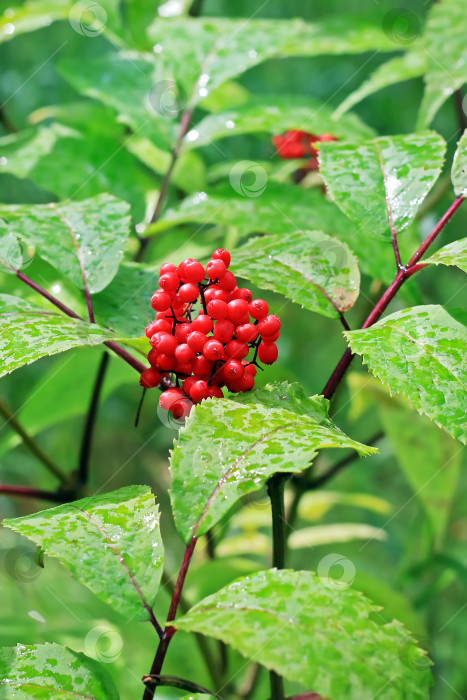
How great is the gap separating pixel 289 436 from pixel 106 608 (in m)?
1.37

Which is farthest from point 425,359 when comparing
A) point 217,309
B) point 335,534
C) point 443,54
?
point 335,534


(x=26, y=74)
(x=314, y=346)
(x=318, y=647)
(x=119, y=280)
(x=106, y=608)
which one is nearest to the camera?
(x=318, y=647)

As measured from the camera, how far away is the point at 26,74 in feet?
9.43

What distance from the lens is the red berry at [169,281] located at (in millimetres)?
701

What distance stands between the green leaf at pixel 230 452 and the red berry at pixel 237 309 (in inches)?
4.6

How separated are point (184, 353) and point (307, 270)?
176mm

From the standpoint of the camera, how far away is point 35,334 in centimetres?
65

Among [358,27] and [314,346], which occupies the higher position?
[358,27]

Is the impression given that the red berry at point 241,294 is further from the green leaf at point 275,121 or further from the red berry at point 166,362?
the green leaf at point 275,121

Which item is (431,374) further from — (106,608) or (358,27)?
(106,608)

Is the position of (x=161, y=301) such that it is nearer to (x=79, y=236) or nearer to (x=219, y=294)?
(x=219, y=294)

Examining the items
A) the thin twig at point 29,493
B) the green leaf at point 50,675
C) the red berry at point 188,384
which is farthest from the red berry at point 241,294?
the thin twig at point 29,493

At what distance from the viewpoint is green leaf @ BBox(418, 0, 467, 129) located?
1094 millimetres

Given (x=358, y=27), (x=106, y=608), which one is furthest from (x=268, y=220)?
(x=106, y=608)
